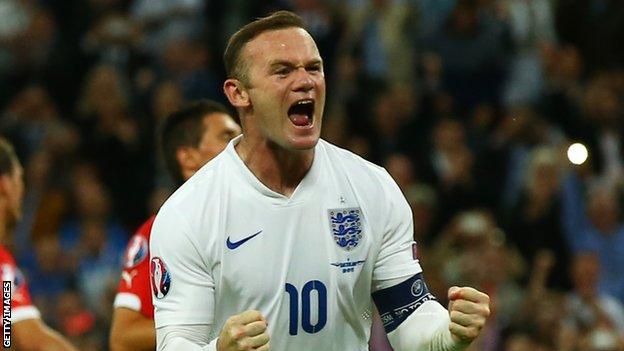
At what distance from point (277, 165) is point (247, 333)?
0.83 meters

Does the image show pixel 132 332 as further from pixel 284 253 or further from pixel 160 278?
pixel 284 253

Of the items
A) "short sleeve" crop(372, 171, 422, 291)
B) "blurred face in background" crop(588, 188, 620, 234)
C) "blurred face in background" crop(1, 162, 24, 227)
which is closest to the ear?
"short sleeve" crop(372, 171, 422, 291)

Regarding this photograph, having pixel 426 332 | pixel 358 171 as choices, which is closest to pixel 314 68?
pixel 358 171

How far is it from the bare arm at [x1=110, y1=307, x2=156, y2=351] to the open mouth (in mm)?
1477

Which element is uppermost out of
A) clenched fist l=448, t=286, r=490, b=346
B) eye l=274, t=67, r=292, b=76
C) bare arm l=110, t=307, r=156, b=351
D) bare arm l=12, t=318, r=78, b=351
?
eye l=274, t=67, r=292, b=76

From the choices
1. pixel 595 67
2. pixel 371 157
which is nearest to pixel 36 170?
pixel 371 157

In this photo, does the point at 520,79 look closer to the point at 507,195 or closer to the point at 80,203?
the point at 507,195

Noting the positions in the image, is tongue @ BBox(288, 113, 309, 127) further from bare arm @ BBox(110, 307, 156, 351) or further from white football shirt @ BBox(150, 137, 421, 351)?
bare arm @ BBox(110, 307, 156, 351)

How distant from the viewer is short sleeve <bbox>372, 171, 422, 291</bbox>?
4.84 m

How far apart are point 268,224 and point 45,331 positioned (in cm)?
212

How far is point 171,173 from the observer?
660 cm

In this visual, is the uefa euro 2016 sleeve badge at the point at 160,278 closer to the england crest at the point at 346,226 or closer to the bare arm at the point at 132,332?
the england crest at the point at 346,226

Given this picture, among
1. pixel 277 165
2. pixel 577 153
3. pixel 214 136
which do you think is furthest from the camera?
pixel 577 153

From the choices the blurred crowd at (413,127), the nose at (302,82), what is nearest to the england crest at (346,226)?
the nose at (302,82)
